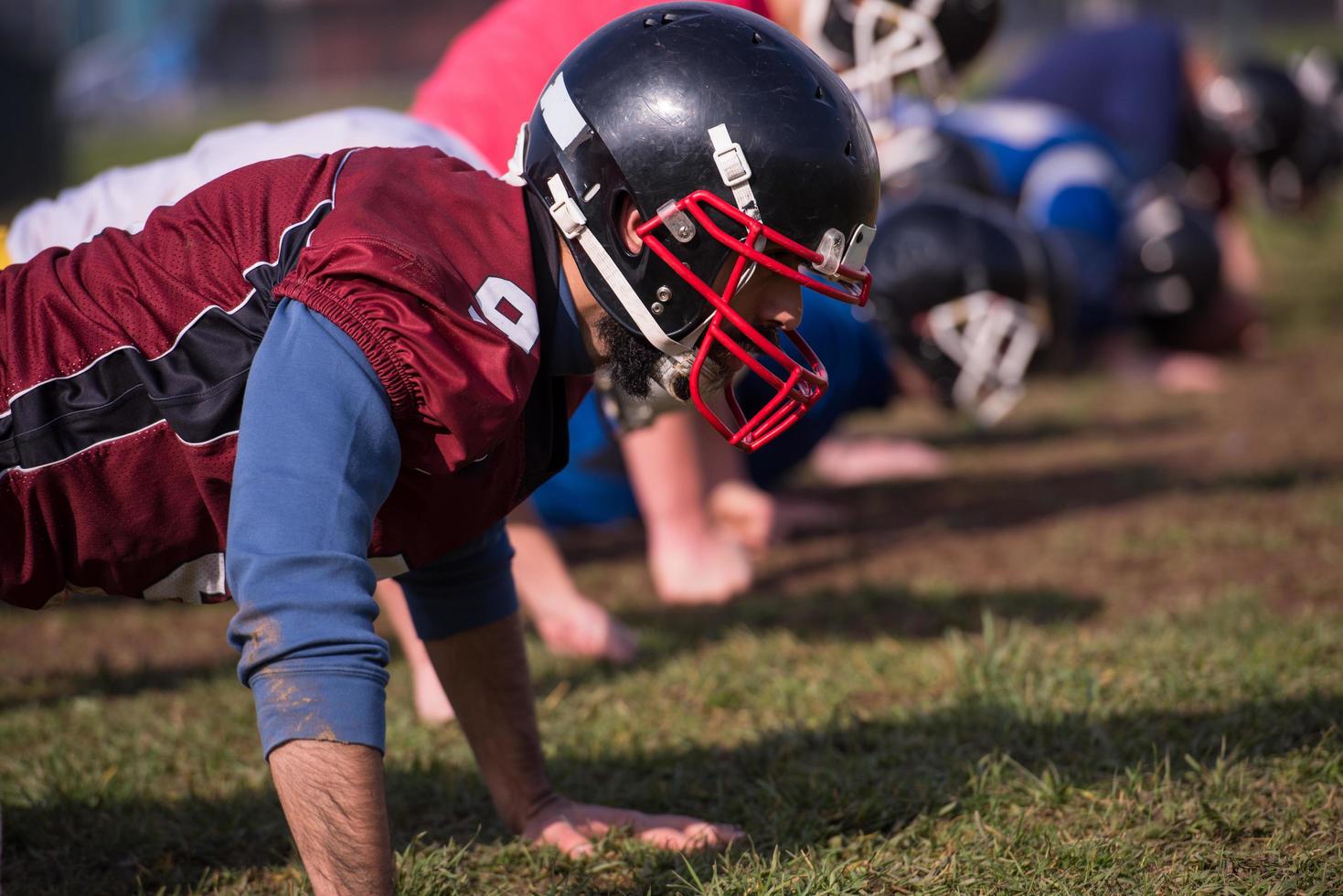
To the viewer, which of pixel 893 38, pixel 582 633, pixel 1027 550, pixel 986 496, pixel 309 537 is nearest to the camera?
pixel 309 537

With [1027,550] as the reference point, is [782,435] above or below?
above

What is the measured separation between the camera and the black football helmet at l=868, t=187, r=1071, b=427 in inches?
201

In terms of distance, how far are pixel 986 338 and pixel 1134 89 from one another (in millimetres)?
3975

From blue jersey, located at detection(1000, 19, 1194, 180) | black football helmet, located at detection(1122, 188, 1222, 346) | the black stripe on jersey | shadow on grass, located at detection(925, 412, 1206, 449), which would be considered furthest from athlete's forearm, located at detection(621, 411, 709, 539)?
blue jersey, located at detection(1000, 19, 1194, 180)

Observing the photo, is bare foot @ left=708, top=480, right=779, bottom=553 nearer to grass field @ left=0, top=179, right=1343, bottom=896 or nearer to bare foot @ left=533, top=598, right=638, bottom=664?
grass field @ left=0, top=179, right=1343, bottom=896

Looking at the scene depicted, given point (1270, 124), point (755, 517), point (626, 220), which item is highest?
point (626, 220)

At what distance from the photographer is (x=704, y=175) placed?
6.77 ft

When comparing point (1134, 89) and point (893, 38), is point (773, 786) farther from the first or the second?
point (1134, 89)

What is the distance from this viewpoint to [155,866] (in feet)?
8.35

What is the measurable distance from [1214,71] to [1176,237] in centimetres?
172

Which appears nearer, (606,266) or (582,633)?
(606,266)

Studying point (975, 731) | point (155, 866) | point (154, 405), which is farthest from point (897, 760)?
point (154, 405)

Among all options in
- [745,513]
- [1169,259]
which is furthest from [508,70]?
[1169,259]

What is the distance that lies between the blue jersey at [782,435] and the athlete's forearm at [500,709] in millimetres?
1878
